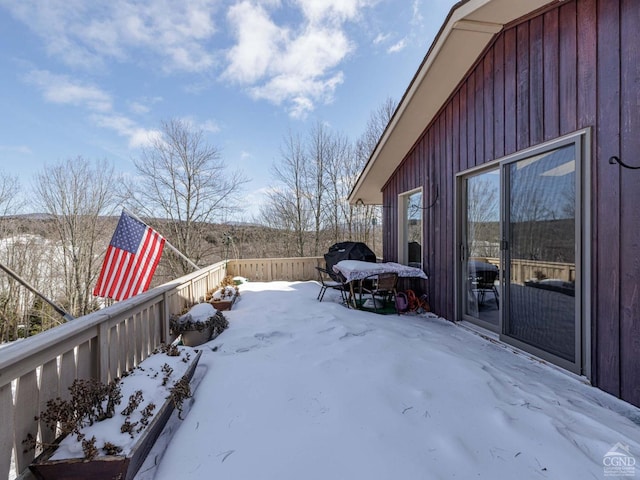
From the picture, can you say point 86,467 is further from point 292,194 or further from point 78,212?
point 78,212

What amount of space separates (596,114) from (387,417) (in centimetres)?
266

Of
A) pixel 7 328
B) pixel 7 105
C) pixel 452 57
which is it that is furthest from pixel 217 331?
pixel 7 105

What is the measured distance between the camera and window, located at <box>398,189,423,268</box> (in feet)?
16.3

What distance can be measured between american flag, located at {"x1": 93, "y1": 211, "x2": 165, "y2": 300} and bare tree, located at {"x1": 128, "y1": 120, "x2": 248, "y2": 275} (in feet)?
27.2

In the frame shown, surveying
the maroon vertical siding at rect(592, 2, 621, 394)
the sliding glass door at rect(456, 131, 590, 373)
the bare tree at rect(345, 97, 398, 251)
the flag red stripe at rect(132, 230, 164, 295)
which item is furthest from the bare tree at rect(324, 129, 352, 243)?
the maroon vertical siding at rect(592, 2, 621, 394)

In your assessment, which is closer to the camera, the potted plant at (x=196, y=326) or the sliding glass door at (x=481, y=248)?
the potted plant at (x=196, y=326)

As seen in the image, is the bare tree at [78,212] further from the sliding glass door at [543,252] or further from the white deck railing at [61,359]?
the sliding glass door at [543,252]

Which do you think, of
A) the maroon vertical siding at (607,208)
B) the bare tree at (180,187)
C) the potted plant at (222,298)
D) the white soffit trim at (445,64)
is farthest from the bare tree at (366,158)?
the maroon vertical siding at (607,208)

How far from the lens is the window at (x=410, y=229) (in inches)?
195

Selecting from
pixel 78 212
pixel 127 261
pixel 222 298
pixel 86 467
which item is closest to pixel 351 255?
pixel 222 298

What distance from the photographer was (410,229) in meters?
5.38

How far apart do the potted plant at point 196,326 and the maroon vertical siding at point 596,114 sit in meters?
3.53

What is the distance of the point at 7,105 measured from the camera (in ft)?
26.0

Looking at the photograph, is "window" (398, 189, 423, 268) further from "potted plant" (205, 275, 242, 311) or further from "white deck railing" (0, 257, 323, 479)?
"white deck railing" (0, 257, 323, 479)
